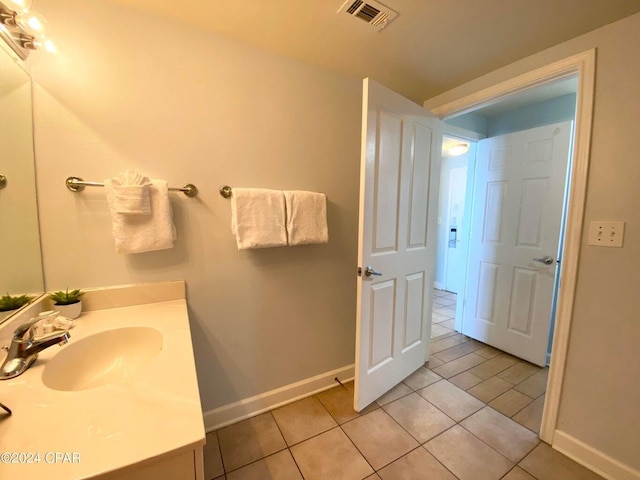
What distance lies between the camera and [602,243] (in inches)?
48.0

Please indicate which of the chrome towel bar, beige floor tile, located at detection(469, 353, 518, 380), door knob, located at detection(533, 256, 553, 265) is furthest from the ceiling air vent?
beige floor tile, located at detection(469, 353, 518, 380)

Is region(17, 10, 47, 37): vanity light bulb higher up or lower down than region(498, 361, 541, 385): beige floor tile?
higher up

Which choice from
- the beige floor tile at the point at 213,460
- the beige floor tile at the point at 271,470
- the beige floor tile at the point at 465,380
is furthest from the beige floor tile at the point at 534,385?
the beige floor tile at the point at 213,460

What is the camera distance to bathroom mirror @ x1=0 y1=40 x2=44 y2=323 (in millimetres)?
915

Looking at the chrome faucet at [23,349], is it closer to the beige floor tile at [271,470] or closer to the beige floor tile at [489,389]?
the beige floor tile at [271,470]

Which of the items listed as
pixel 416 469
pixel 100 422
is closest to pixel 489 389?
pixel 416 469

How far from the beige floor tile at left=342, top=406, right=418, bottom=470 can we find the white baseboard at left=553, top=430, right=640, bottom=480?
76 centimetres

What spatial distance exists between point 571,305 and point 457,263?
2654 mm

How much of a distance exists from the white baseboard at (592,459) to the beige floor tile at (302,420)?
120 centimetres

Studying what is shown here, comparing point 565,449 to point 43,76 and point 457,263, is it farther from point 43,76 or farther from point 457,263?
point 43,76

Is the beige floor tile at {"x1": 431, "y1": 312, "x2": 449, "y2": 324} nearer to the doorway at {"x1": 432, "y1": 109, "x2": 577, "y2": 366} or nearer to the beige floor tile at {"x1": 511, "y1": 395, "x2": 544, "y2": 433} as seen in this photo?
the doorway at {"x1": 432, "y1": 109, "x2": 577, "y2": 366}

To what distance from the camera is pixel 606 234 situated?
121cm

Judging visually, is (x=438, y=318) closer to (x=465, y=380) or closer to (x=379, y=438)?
(x=465, y=380)

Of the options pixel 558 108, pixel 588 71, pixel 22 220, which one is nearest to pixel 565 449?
pixel 588 71
